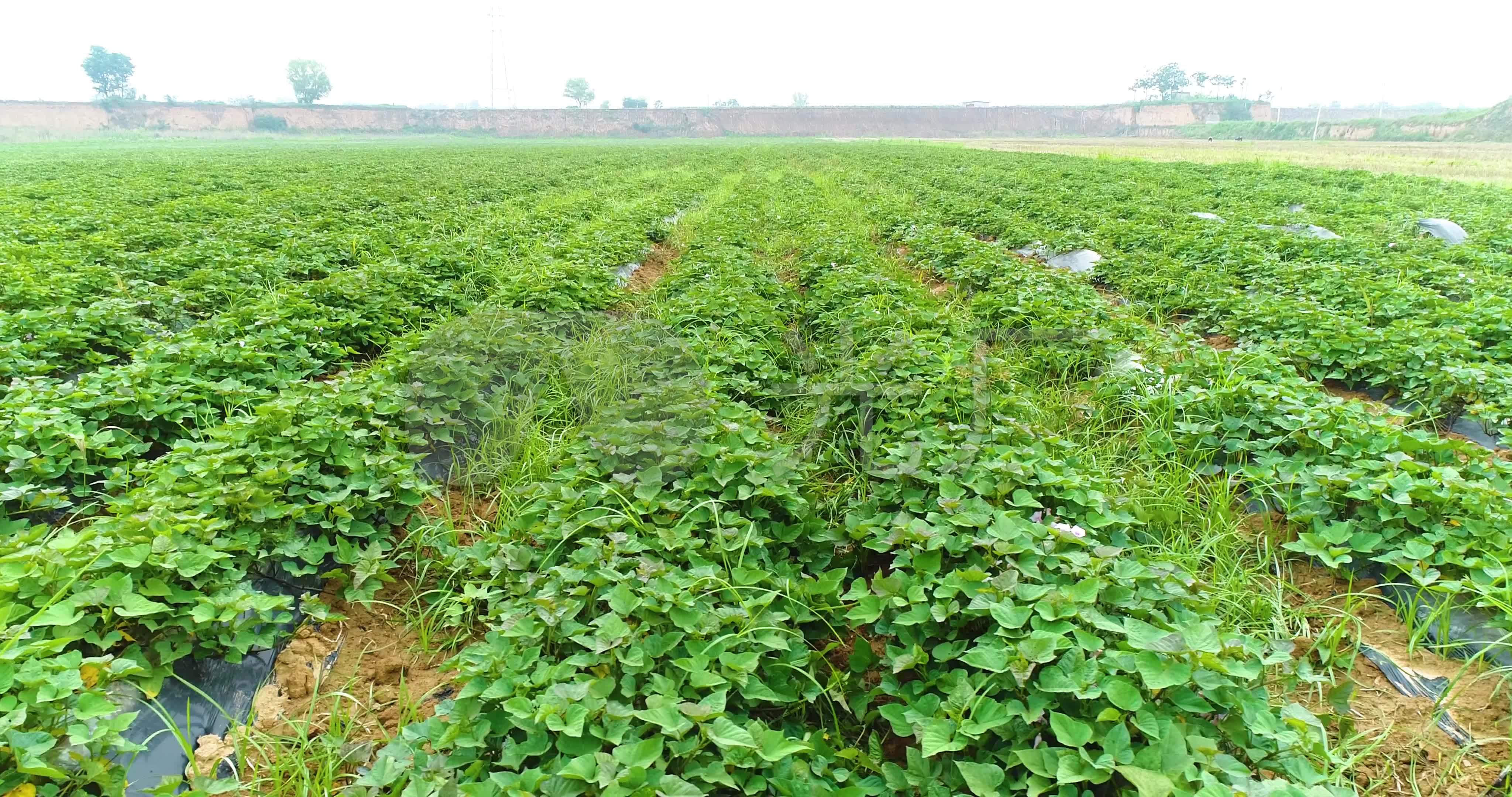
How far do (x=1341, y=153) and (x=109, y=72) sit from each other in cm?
13307

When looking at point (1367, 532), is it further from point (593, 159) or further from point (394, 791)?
point (593, 159)

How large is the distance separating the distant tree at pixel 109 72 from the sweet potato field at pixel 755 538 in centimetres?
12511

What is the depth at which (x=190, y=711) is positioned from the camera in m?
2.28

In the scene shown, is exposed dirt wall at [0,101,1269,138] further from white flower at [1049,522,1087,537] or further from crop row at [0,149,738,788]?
white flower at [1049,522,1087,537]

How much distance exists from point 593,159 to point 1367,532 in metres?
30.9

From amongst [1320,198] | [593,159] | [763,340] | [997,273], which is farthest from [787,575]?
[593,159]

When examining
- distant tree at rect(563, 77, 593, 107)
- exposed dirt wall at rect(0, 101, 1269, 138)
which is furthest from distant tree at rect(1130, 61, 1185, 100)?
distant tree at rect(563, 77, 593, 107)

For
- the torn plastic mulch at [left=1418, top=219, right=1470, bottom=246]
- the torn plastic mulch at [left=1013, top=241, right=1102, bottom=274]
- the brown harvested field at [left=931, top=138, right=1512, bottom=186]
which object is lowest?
the torn plastic mulch at [left=1013, top=241, right=1102, bottom=274]

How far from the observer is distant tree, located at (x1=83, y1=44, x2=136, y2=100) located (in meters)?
93.3

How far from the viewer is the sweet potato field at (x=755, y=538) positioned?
1.92 m

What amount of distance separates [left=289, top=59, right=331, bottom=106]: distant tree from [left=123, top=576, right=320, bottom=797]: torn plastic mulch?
129m

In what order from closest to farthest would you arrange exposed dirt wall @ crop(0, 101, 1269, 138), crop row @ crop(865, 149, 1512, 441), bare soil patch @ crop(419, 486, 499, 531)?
bare soil patch @ crop(419, 486, 499, 531) → crop row @ crop(865, 149, 1512, 441) → exposed dirt wall @ crop(0, 101, 1269, 138)

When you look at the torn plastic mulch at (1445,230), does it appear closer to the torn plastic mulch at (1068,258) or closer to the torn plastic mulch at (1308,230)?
the torn plastic mulch at (1308,230)

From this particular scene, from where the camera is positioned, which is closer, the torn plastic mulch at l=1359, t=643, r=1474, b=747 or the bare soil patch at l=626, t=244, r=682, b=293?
the torn plastic mulch at l=1359, t=643, r=1474, b=747
